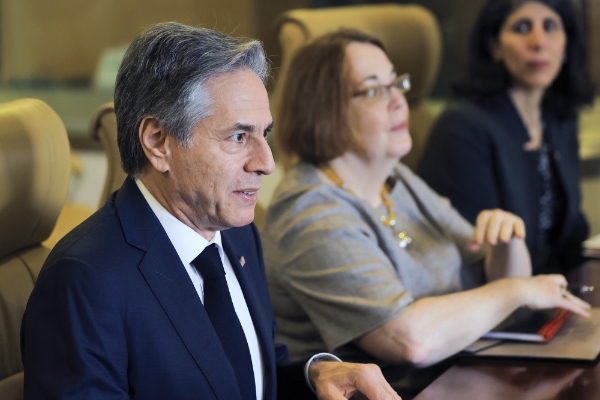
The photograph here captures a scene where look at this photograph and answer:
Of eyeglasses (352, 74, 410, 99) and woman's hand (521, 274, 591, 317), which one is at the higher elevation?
eyeglasses (352, 74, 410, 99)

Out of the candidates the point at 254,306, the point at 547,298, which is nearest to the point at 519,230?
the point at 547,298

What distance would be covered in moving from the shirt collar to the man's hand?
1.01 feet

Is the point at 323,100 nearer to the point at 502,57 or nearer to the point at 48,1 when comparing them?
the point at 502,57

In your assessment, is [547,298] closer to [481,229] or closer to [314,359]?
[481,229]

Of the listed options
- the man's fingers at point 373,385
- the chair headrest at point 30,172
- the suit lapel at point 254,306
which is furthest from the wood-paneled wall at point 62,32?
the man's fingers at point 373,385

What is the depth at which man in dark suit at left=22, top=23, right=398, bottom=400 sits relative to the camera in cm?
96

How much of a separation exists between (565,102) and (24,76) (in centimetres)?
436

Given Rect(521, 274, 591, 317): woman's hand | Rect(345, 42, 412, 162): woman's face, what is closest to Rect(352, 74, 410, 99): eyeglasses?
Rect(345, 42, 412, 162): woman's face

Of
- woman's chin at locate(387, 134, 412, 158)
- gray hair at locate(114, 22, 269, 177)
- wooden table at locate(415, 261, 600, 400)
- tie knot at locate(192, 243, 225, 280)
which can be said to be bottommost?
wooden table at locate(415, 261, 600, 400)

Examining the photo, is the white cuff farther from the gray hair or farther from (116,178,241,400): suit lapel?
the gray hair

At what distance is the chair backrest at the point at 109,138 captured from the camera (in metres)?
1.47

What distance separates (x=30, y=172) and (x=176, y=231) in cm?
30

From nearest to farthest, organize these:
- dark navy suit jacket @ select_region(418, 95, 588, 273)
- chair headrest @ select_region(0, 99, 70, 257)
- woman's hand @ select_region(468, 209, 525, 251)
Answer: chair headrest @ select_region(0, 99, 70, 257), woman's hand @ select_region(468, 209, 525, 251), dark navy suit jacket @ select_region(418, 95, 588, 273)

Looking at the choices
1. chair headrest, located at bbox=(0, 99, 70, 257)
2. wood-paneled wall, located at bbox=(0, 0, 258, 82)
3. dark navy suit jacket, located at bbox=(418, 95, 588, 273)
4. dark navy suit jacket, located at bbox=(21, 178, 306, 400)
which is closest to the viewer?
dark navy suit jacket, located at bbox=(21, 178, 306, 400)
